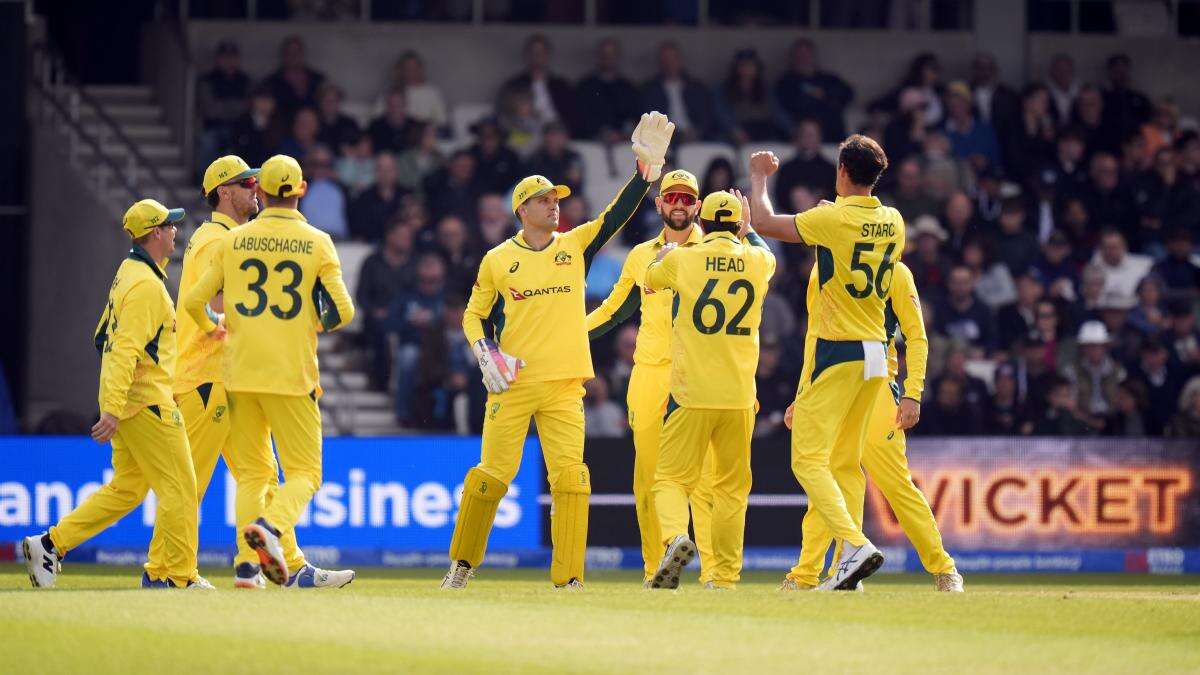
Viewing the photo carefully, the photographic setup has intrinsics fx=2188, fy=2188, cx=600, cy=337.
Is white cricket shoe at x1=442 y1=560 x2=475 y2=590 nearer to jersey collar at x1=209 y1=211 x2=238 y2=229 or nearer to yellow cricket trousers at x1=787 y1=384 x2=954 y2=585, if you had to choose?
yellow cricket trousers at x1=787 y1=384 x2=954 y2=585

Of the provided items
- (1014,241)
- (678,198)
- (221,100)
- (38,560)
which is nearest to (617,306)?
(678,198)

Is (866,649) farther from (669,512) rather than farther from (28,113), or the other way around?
(28,113)

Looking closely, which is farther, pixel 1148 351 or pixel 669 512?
pixel 1148 351

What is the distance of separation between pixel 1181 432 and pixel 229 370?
11.9 m

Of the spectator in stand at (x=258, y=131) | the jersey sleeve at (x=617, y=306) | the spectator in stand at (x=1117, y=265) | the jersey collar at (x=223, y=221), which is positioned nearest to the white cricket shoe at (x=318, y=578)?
the jersey collar at (x=223, y=221)

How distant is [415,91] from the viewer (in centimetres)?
2534

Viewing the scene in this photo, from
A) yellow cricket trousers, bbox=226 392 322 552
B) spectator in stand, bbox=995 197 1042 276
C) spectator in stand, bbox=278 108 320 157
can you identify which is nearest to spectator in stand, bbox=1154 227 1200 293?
spectator in stand, bbox=995 197 1042 276

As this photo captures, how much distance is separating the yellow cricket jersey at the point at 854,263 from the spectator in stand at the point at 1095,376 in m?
9.34

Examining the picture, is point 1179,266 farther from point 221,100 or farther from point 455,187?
point 221,100

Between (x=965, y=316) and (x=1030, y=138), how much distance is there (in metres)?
3.87

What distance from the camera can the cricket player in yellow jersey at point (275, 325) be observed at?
502 inches

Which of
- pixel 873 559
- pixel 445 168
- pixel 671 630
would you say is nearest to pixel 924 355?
pixel 873 559

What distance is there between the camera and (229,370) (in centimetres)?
1280

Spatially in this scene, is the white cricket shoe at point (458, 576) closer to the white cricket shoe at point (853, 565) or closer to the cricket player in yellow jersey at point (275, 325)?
the cricket player in yellow jersey at point (275, 325)
